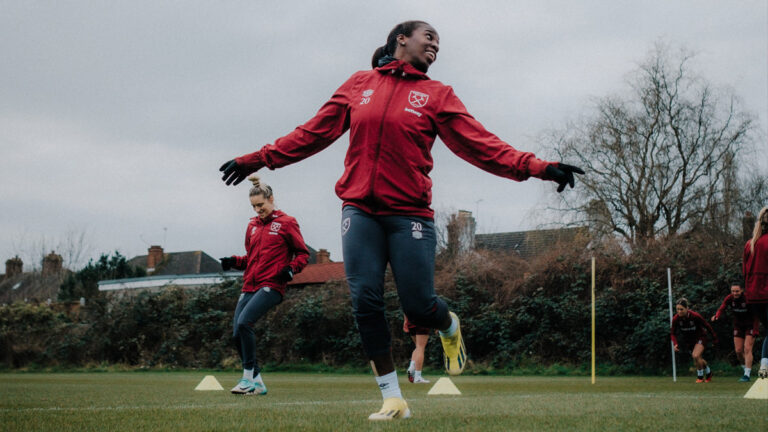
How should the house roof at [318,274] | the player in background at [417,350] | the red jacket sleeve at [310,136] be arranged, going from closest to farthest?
1. the red jacket sleeve at [310,136]
2. the player in background at [417,350]
3. the house roof at [318,274]

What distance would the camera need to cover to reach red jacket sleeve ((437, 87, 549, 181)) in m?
4.10

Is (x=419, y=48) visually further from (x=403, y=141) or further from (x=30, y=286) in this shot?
(x=30, y=286)

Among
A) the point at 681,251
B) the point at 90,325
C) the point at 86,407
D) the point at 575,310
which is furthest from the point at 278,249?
the point at 90,325

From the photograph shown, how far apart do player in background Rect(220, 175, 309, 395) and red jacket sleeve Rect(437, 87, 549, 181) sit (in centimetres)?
372

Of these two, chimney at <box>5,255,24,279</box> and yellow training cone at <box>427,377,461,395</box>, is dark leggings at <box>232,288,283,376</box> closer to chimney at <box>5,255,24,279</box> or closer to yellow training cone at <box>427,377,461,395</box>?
yellow training cone at <box>427,377,461,395</box>

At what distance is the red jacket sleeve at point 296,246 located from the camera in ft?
26.7

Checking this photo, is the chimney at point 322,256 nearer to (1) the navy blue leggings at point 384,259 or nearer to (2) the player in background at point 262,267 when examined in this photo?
(2) the player in background at point 262,267

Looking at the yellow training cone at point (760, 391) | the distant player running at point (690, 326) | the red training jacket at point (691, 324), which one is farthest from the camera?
the red training jacket at point (691, 324)

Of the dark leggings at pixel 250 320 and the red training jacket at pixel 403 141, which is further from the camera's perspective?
the dark leggings at pixel 250 320

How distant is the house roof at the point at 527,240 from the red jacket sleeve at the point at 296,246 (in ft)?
48.7

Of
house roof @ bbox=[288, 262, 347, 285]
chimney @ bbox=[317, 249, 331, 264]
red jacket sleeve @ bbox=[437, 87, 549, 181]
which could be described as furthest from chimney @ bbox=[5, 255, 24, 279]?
red jacket sleeve @ bbox=[437, 87, 549, 181]

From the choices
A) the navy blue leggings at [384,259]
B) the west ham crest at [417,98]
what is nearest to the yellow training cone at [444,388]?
the navy blue leggings at [384,259]

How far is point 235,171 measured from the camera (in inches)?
182

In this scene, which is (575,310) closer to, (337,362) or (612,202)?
(337,362)
